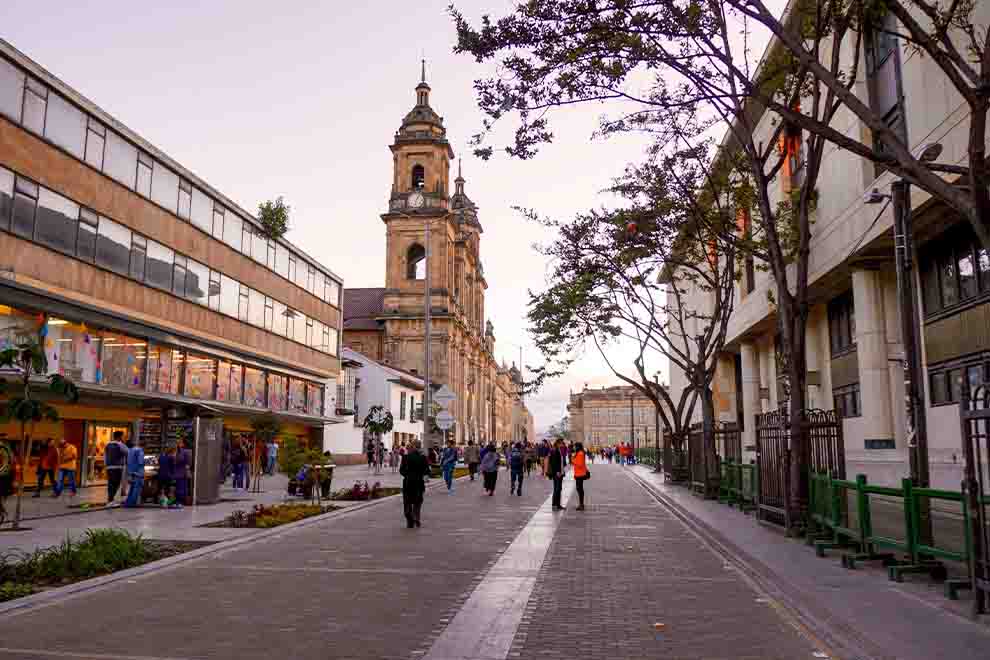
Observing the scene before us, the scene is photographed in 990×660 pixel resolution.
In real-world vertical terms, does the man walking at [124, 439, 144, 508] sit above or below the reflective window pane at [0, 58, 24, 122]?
below

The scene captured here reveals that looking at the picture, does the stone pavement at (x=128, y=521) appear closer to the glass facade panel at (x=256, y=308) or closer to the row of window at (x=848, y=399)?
the glass facade panel at (x=256, y=308)

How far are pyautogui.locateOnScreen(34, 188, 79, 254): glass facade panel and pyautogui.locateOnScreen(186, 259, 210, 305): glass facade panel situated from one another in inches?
282

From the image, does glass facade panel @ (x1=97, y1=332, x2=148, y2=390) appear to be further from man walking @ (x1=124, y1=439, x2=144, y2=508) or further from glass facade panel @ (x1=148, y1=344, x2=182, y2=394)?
man walking @ (x1=124, y1=439, x2=144, y2=508)

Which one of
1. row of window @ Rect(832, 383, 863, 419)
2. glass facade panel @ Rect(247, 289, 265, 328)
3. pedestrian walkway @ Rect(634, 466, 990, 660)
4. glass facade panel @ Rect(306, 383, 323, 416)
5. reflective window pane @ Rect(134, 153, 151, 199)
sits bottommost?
pedestrian walkway @ Rect(634, 466, 990, 660)

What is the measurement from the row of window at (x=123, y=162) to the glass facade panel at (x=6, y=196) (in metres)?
1.56

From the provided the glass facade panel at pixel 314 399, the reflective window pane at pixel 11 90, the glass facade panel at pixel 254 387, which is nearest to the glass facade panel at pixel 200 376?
the glass facade panel at pixel 254 387

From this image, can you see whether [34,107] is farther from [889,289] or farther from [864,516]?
[889,289]

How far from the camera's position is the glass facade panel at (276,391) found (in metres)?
40.1

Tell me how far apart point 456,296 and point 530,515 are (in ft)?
233

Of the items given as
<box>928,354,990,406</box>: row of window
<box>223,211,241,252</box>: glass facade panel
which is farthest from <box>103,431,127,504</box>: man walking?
→ <box>928,354,990,406</box>: row of window

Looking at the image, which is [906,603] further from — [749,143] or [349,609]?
[749,143]

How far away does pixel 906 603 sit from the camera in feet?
26.9

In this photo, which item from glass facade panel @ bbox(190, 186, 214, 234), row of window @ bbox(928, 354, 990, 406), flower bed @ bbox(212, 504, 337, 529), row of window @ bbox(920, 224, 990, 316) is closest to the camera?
flower bed @ bbox(212, 504, 337, 529)

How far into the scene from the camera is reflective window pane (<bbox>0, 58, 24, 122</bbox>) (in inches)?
840
